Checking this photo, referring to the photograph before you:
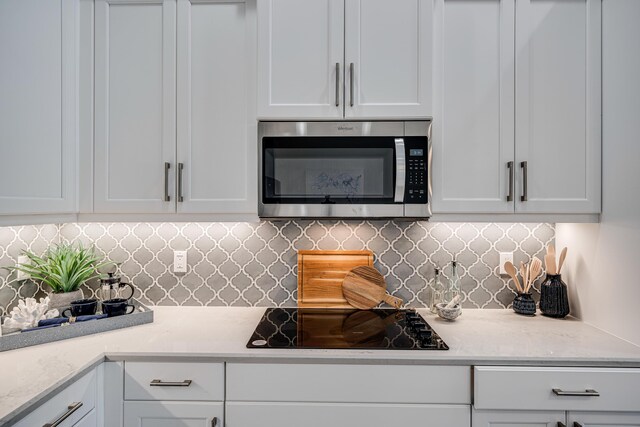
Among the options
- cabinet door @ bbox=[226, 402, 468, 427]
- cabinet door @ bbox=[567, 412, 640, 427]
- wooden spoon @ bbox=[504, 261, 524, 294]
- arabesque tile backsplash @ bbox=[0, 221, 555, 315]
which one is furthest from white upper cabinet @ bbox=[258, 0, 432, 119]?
cabinet door @ bbox=[567, 412, 640, 427]

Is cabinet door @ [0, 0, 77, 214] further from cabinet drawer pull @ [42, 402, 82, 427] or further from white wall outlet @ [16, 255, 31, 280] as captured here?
cabinet drawer pull @ [42, 402, 82, 427]

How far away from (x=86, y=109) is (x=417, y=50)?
4.71ft

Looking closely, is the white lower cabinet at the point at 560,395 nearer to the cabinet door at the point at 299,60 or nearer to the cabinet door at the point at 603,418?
the cabinet door at the point at 603,418

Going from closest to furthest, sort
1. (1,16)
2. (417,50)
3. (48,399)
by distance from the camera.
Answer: (48,399) < (1,16) < (417,50)

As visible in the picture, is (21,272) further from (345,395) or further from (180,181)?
(345,395)

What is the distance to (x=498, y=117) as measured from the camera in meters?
1.61

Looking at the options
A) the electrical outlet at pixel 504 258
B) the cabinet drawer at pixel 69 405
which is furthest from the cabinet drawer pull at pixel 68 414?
the electrical outlet at pixel 504 258

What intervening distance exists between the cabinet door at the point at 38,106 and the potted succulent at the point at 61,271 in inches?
10.4

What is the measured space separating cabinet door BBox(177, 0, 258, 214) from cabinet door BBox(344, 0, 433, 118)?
445 mm

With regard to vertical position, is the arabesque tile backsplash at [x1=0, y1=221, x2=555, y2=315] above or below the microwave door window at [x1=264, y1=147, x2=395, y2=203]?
below

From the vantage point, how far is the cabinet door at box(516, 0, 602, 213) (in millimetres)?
1598

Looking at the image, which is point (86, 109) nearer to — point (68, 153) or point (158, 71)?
point (68, 153)

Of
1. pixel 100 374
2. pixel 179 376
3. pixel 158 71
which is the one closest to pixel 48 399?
pixel 100 374

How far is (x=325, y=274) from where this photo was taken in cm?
192
